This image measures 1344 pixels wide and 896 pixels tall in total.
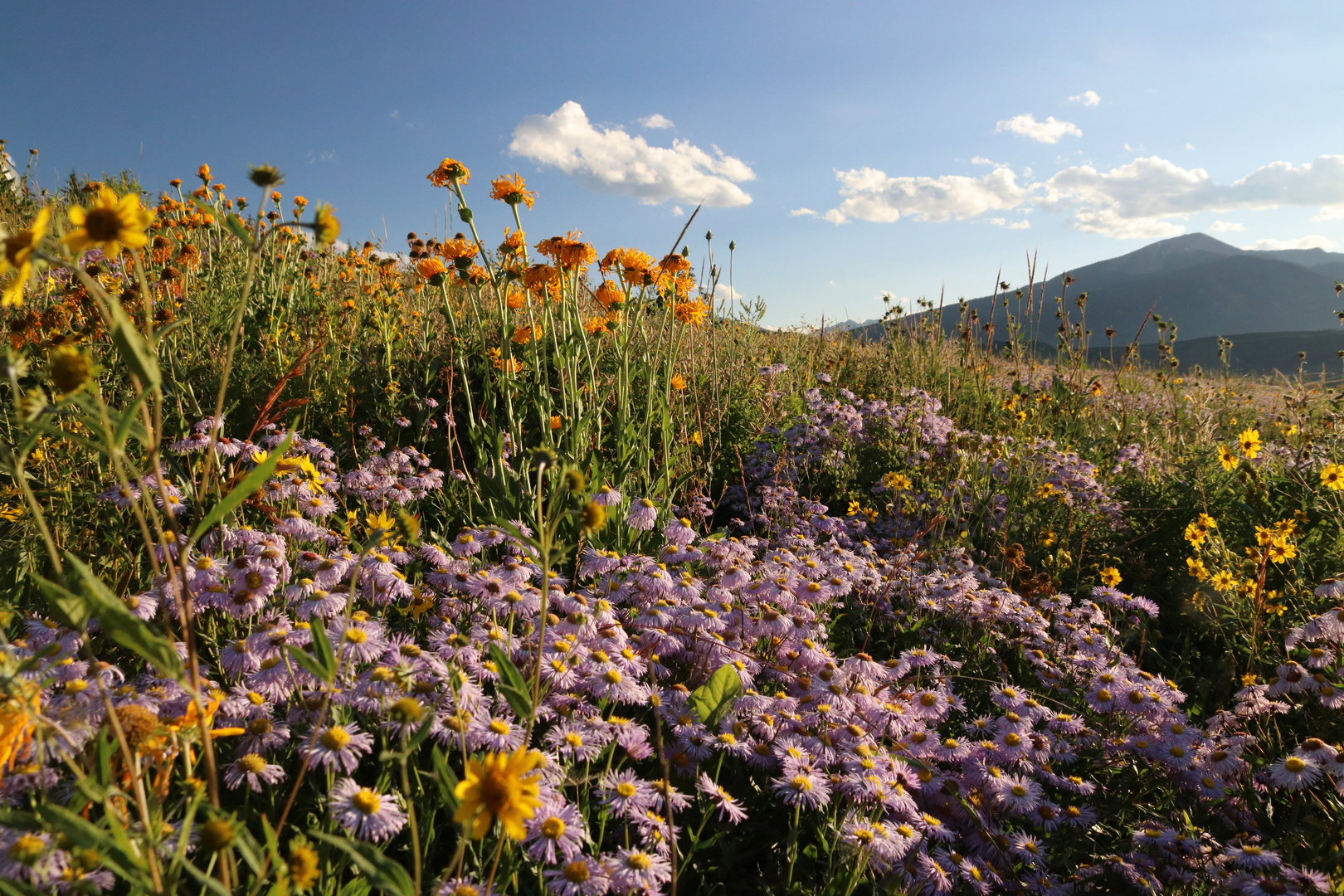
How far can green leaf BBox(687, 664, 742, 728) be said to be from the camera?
1.51 meters

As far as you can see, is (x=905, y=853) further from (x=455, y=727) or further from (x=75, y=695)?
(x=75, y=695)

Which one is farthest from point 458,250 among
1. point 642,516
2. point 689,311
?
point 642,516

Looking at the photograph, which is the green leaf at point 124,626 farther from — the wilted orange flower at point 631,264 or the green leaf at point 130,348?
the wilted orange flower at point 631,264

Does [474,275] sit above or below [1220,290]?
below

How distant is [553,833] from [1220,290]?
329 ft

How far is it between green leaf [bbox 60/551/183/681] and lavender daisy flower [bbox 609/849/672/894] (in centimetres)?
74

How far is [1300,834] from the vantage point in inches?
56.8

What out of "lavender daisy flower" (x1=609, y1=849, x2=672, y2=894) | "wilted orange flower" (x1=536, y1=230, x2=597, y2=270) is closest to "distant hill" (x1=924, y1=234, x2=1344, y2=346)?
"wilted orange flower" (x1=536, y1=230, x2=597, y2=270)

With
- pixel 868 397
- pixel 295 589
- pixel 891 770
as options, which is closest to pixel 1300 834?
pixel 891 770

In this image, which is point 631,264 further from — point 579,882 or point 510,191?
point 579,882

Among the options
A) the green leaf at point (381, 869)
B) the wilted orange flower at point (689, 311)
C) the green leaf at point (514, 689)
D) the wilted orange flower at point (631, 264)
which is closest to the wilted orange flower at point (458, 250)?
the wilted orange flower at point (631, 264)

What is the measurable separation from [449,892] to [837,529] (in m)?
2.25

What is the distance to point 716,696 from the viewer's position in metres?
1.53

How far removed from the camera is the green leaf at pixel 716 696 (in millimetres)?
1513
